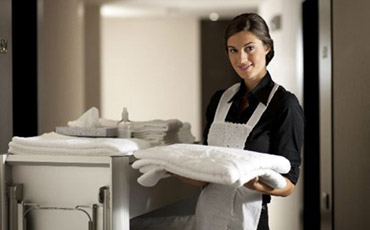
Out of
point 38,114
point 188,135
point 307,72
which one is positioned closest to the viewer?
point 188,135

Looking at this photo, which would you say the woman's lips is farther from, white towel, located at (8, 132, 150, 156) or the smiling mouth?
white towel, located at (8, 132, 150, 156)

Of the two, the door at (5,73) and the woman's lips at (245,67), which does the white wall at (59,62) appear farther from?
the woman's lips at (245,67)

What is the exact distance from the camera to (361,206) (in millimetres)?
2273

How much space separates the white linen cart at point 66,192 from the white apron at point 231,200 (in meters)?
0.20

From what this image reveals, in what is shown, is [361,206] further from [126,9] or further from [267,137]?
[126,9]

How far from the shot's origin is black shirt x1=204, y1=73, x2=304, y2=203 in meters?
1.42

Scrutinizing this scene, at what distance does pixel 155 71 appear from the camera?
107 inches

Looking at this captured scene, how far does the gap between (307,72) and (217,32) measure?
1.78 feet

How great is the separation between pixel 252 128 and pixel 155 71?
4.24 ft

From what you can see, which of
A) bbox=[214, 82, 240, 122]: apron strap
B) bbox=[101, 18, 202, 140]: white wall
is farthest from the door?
bbox=[214, 82, 240, 122]: apron strap

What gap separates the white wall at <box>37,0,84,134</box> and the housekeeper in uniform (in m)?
1.26

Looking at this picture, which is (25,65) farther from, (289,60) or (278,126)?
(278,126)

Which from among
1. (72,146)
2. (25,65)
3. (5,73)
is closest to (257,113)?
(72,146)

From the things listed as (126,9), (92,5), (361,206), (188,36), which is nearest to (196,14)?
(188,36)
